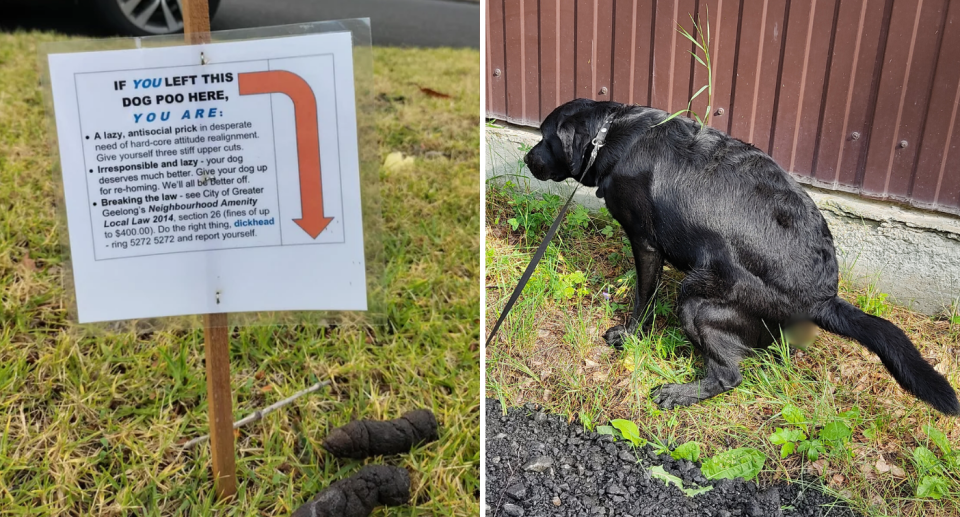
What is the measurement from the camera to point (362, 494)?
2.34m

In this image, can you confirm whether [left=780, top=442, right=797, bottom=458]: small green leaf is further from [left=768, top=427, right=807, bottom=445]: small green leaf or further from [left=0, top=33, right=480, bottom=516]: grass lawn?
[left=0, top=33, right=480, bottom=516]: grass lawn

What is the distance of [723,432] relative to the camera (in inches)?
91.9

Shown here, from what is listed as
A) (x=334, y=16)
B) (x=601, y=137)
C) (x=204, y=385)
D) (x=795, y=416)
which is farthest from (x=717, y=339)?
(x=334, y=16)

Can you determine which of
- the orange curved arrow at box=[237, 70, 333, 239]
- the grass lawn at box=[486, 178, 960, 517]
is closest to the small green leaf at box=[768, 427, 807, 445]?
the grass lawn at box=[486, 178, 960, 517]

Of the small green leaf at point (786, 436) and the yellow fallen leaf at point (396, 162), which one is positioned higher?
the yellow fallen leaf at point (396, 162)

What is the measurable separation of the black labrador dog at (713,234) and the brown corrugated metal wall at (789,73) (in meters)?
0.21

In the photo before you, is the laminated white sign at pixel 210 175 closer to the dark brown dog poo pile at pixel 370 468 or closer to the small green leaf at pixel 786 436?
the dark brown dog poo pile at pixel 370 468

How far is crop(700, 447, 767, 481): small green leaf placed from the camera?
2.12 meters

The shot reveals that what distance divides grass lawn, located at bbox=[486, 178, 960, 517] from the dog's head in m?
0.21

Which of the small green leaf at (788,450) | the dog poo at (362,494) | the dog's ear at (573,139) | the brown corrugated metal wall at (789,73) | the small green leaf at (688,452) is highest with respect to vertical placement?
the brown corrugated metal wall at (789,73)

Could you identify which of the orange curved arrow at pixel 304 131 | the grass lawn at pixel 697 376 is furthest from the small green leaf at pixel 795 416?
the orange curved arrow at pixel 304 131

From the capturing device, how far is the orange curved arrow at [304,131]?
2021mm

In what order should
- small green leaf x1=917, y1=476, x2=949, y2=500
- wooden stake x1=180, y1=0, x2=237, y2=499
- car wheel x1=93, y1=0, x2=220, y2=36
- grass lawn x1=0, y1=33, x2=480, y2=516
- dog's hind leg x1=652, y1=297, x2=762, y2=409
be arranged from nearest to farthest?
small green leaf x1=917, y1=476, x2=949, y2=500
wooden stake x1=180, y1=0, x2=237, y2=499
grass lawn x1=0, y1=33, x2=480, y2=516
dog's hind leg x1=652, y1=297, x2=762, y2=409
car wheel x1=93, y1=0, x2=220, y2=36

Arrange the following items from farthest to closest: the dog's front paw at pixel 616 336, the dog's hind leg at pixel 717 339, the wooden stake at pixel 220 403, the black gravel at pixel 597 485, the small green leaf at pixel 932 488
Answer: the dog's front paw at pixel 616 336 → the dog's hind leg at pixel 717 339 → the wooden stake at pixel 220 403 → the black gravel at pixel 597 485 → the small green leaf at pixel 932 488
